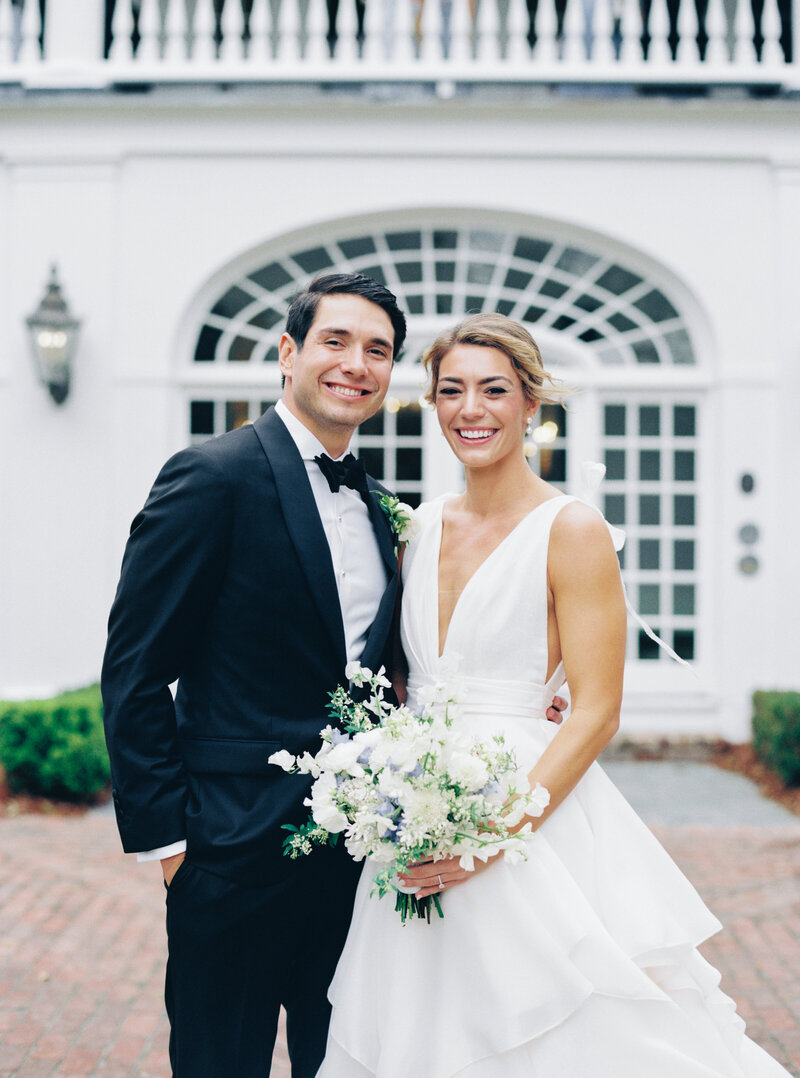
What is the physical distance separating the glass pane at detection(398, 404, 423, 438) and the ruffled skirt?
226 inches

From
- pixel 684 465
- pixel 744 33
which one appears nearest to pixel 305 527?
pixel 684 465

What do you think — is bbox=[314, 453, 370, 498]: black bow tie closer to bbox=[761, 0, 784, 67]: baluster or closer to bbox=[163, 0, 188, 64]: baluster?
bbox=[163, 0, 188, 64]: baluster

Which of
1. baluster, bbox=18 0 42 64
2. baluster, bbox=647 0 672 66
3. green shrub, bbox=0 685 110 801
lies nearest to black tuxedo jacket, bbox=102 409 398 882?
green shrub, bbox=0 685 110 801

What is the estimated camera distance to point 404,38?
7.42 m

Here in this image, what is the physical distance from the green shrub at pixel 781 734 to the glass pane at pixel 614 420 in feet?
7.68

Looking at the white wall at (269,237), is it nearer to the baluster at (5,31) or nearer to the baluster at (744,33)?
the baluster at (744,33)

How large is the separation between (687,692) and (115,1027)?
17.2ft

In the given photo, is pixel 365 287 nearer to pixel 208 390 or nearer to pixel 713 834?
pixel 713 834

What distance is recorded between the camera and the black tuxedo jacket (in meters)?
2.13

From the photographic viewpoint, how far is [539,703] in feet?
7.72

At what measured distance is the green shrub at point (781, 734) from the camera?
657cm

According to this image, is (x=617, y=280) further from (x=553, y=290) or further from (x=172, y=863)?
(x=172, y=863)

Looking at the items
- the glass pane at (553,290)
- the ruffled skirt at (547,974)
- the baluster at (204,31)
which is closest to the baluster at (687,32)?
the glass pane at (553,290)

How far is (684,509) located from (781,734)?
6.56 ft
